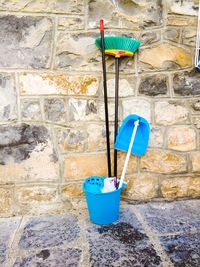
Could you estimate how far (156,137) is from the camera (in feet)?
4.74

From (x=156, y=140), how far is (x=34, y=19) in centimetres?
97

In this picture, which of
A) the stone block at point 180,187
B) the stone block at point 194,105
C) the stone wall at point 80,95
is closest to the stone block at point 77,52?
the stone wall at point 80,95

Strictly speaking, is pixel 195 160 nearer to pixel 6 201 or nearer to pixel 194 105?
pixel 194 105

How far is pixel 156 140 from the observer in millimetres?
1447

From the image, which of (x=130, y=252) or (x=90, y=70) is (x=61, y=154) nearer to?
(x=90, y=70)

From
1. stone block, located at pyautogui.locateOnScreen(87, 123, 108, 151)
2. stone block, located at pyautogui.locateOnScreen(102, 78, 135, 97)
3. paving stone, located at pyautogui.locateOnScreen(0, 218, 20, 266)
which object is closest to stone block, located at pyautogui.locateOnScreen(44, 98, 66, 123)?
stone block, located at pyautogui.locateOnScreen(87, 123, 108, 151)

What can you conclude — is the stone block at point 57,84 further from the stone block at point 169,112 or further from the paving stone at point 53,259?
the paving stone at point 53,259

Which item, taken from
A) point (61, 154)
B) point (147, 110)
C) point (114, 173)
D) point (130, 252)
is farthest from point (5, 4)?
point (130, 252)

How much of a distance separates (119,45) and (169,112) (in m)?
0.49

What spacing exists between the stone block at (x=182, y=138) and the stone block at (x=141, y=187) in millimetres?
234

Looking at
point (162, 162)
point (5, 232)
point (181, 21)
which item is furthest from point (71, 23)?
point (5, 232)

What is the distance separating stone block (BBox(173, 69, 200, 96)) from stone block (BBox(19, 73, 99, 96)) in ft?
1.57

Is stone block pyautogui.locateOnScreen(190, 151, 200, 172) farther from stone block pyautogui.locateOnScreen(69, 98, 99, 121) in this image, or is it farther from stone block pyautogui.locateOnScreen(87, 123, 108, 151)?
stone block pyautogui.locateOnScreen(69, 98, 99, 121)

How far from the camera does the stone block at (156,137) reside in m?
1.44
